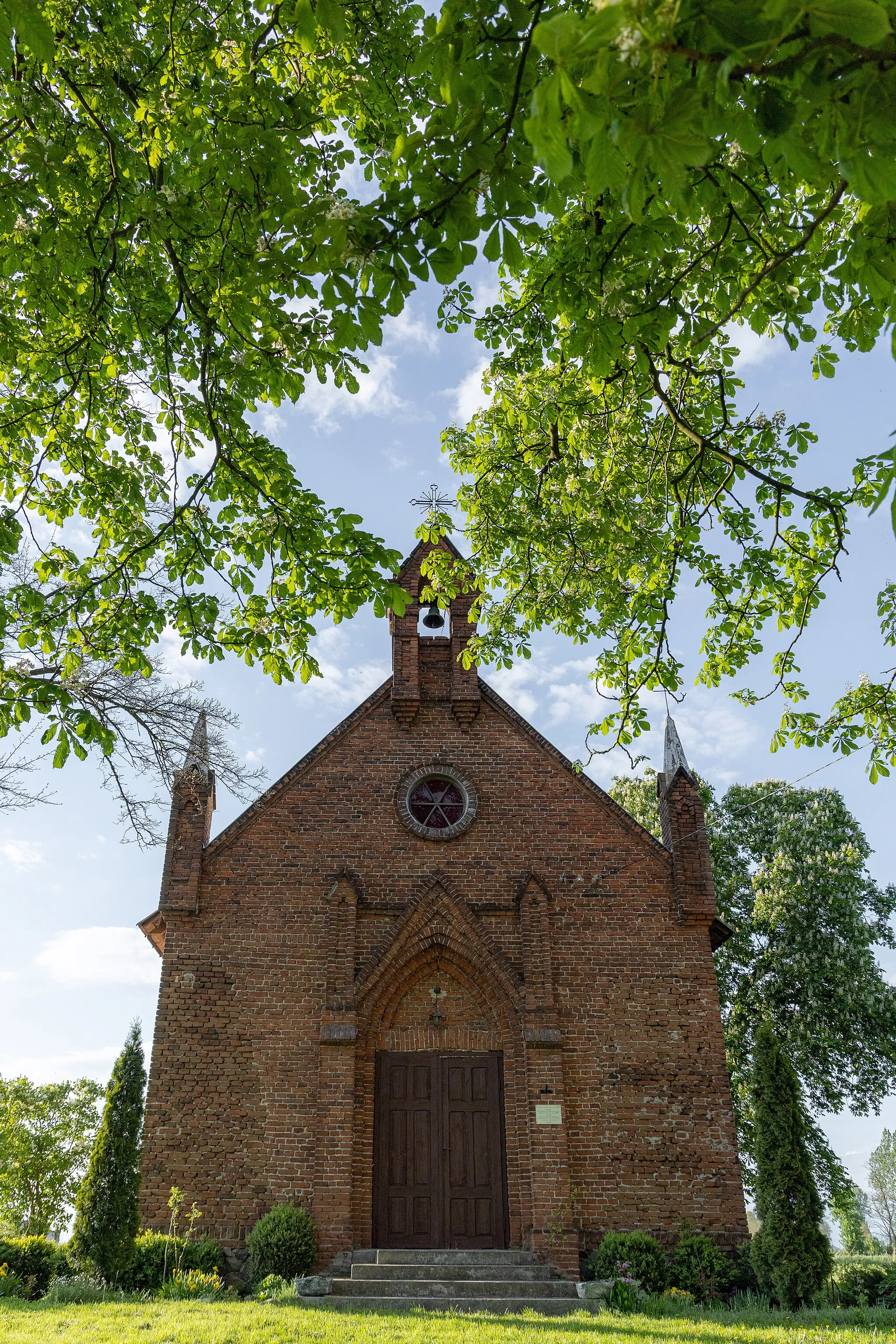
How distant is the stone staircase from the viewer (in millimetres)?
10547

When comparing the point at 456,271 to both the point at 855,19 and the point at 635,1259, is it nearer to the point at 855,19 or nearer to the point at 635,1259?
the point at 855,19

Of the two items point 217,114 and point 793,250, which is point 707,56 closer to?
point 793,250

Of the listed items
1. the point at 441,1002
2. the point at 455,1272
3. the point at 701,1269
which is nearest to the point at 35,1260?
the point at 455,1272

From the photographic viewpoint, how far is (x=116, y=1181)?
12094mm

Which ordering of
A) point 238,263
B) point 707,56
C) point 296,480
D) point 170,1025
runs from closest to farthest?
point 707,56 < point 238,263 < point 296,480 < point 170,1025

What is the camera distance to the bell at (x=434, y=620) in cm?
1689

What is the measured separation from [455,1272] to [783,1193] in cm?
440

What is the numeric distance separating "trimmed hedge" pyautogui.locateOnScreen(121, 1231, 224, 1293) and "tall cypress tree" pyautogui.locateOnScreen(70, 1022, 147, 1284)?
117 mm

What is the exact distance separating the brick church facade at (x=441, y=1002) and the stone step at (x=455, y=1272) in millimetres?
441

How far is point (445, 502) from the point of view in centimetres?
1541

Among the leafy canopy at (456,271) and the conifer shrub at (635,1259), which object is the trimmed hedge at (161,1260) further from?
the leafy canopy at (456,271)

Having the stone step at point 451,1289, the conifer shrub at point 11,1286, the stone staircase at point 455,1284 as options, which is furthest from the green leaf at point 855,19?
the conifer shrub at point 11,1286

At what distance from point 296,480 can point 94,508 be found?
2100 mm

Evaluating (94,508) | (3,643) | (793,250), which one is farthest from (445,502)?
(793,250)
